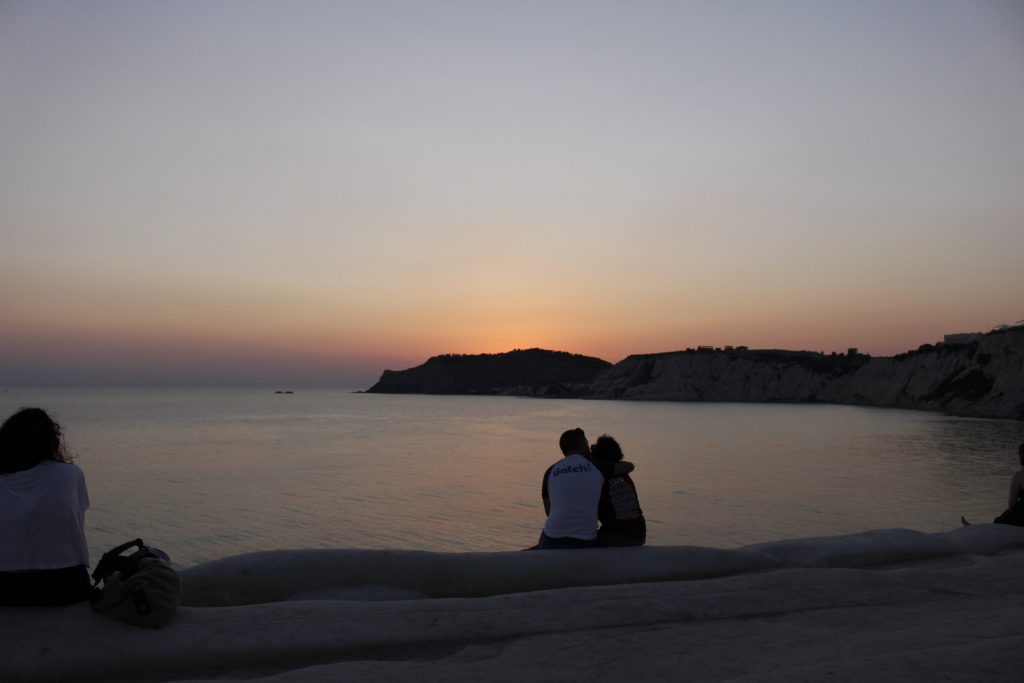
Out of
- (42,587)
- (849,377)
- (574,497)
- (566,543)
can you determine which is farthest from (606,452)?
(849,377)

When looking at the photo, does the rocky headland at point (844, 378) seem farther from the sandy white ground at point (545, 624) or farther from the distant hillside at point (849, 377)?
the sandy white ground at point (545, 624)

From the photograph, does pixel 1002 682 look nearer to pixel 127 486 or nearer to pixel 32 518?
pixel 32 518

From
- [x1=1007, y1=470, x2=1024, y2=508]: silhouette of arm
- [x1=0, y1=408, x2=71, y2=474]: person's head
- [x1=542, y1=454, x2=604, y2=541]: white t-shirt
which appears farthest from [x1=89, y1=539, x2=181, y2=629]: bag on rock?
[x1=1007, y1=470, x2=1024, y2=508]: silhouette of arm

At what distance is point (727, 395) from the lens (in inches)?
4843

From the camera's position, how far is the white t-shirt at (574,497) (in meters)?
6.86

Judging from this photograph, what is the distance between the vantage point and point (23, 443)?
14.1ft

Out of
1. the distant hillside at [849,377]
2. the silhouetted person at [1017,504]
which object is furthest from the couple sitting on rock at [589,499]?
the distant hillside at [849,377]

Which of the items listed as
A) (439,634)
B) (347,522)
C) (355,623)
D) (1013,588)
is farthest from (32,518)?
(347,522)

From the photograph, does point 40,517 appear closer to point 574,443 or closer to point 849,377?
point 574,443

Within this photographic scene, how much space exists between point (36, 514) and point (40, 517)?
1.0 inches

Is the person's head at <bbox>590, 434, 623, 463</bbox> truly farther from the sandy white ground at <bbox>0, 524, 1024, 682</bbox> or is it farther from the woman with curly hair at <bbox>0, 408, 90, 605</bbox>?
the woman with curly hair at <bbox>0, 408, 90, 605</bbox>

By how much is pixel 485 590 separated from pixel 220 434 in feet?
135

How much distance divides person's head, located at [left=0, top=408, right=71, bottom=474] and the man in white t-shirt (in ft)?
13.0

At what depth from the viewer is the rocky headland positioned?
69.5 metres
